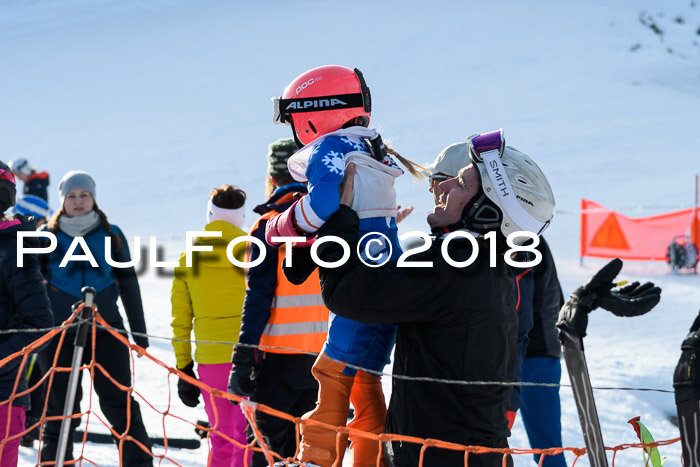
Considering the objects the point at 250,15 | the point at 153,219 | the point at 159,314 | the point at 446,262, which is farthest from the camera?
the point at 250,15

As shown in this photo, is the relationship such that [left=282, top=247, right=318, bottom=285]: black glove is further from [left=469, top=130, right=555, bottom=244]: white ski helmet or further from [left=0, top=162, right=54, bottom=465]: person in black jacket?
[left=0, top=162, right=54, bottom=465]: person in black jacket

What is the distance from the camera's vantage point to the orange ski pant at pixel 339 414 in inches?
108

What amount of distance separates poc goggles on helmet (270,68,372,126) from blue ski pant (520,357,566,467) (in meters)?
1.68

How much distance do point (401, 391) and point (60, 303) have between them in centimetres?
296

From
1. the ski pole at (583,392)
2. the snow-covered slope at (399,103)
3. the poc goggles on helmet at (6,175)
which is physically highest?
the snow-covered slope at (399,103)

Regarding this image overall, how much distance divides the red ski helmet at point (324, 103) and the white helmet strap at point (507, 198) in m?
0.81

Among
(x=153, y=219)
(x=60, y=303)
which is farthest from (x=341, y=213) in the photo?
(x=153, y=219)

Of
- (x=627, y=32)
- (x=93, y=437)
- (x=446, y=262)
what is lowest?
(x=93, y=437)

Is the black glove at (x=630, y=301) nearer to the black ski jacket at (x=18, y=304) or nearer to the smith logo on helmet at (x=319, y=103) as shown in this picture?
the smith logo on helmet at (x=319, y=103)

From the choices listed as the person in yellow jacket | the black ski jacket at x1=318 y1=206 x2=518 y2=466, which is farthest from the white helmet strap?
the person in yellow jacket

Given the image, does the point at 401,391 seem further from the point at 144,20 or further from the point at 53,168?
the point at 144,20

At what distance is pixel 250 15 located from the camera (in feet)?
173

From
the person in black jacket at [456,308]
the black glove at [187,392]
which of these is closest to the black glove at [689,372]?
the person in black jacket at [456,308]

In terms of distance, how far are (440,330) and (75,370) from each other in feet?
3.42
